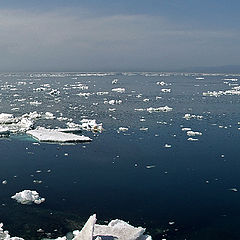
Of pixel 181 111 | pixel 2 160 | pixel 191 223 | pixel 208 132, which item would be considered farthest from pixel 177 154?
pixel 181 111

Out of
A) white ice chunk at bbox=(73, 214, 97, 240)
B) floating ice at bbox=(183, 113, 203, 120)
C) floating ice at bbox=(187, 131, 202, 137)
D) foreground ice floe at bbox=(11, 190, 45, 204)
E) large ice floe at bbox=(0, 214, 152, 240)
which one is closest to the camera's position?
white ice chunk at bbox=(73, 214, 97, 240)

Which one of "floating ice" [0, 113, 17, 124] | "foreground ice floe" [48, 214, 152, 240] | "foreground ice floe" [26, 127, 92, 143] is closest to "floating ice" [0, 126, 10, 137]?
"foreground ice floe" [26, 127, 92, 143]

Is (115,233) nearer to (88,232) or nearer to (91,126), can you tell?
(88,232)

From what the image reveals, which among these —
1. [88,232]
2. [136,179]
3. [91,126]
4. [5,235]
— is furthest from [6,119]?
[88,232]

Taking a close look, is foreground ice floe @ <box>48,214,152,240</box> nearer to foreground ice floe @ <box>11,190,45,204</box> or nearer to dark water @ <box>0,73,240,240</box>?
dark water @ <box>0,73,240,240</box>

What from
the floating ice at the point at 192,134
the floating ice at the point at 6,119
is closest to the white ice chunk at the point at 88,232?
the floating ice at the point at 192,134

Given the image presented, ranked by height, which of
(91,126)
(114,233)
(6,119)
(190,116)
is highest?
(6,119)

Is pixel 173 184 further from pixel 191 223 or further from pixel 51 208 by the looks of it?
pixel 51 208
